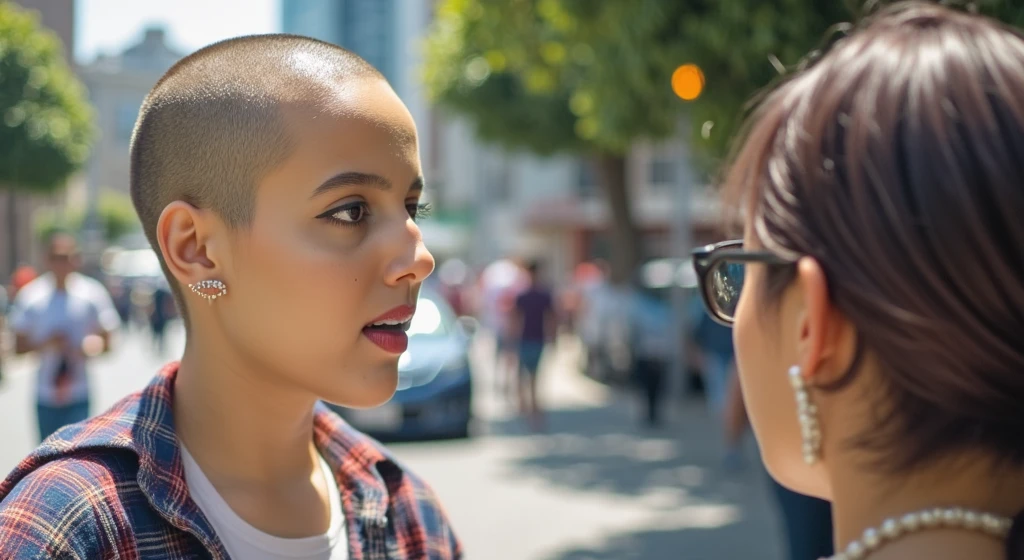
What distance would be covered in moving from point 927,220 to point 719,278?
17.2 inches

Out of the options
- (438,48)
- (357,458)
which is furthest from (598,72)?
(438,48)

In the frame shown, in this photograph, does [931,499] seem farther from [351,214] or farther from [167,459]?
[167,459]

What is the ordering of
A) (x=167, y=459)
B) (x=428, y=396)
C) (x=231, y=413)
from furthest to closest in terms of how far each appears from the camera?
(x=428, y=396) < (x=231, y=413) < (x=167, y=459)

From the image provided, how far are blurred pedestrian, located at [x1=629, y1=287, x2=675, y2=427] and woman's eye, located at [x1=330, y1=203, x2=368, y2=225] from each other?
1108 centimetres

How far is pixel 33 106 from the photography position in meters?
7.29

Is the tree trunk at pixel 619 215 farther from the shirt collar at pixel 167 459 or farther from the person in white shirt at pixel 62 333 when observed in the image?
the shirt collar at pixel 167 459

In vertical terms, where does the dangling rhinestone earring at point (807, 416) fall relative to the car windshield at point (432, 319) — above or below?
above

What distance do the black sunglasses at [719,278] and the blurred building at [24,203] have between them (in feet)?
10.9

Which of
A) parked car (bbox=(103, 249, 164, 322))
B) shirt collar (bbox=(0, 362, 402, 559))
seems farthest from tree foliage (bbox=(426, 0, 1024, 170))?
parked car (bbox=(103, 249, 164, 322))

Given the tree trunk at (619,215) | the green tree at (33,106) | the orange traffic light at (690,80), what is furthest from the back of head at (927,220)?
the tree trunk at (619,215)

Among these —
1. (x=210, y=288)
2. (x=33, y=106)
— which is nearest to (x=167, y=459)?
(x=210, y=288)

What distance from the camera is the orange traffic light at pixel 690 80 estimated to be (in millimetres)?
6598

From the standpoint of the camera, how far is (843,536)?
1.15 m

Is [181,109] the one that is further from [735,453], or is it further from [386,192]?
[735,453]
